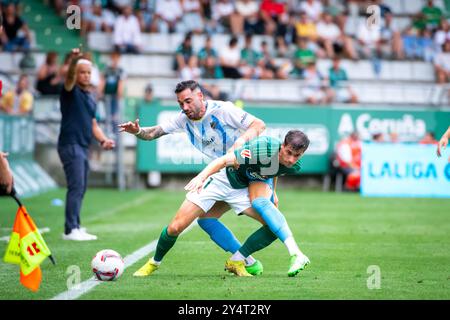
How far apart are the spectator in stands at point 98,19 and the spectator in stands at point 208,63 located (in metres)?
3.19

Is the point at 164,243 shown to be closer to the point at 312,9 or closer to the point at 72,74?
the point at 72,74

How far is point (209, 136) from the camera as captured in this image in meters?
9.76

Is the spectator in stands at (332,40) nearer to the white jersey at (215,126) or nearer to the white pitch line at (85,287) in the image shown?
the white pitch line at (85,287)

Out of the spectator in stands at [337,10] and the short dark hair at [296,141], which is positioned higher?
the spectator in stands at [337,10]

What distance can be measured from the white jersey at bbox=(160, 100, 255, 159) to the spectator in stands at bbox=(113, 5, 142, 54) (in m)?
16.1

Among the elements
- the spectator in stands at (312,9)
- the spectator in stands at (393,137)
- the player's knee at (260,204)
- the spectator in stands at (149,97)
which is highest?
the spectator in stands at (312,9)

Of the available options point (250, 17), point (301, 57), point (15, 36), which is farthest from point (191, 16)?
point (15, 36)

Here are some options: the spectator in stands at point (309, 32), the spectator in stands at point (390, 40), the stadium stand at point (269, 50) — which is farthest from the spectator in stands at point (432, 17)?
the spectator in stands at point (309, 32)

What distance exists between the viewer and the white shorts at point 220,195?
9.38 metres

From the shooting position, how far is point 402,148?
887 inches

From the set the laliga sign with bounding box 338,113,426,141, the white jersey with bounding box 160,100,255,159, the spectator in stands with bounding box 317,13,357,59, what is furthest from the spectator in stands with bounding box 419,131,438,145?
the white jersey with bounding box 160,100,255,159

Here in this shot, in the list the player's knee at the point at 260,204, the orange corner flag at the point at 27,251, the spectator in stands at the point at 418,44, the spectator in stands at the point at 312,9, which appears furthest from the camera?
the spectator in stands at the point at 312,9
